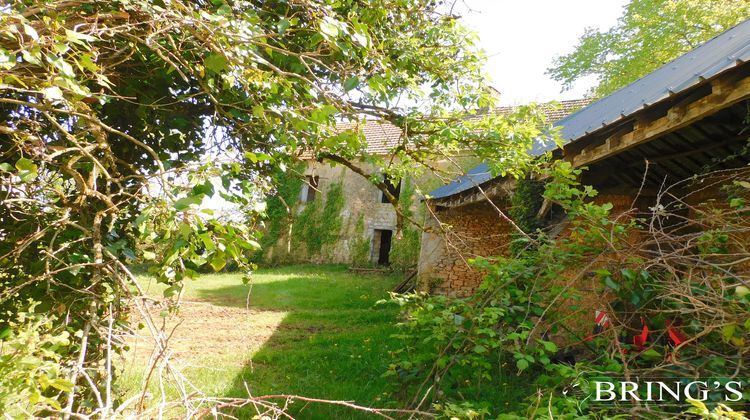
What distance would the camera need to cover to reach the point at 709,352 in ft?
7.86

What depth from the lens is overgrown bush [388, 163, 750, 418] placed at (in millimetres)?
2254

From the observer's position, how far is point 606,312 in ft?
8.71

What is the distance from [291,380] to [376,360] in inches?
45.3

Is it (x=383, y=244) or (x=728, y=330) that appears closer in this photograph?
(x=728, y=330)

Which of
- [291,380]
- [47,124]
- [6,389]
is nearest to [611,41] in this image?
[291,380]

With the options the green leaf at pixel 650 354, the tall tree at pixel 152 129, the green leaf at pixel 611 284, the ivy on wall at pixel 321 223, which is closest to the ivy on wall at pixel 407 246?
the ivy on wall at pixel 321 223

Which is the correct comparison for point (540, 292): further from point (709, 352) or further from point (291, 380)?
point (291, 380)

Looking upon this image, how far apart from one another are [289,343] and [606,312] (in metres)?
5.30

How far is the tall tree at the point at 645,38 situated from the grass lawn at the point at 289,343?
10.0 metres

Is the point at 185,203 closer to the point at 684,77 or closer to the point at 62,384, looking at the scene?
the point at 62,384

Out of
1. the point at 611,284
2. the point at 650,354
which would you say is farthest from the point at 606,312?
the point at 650,354

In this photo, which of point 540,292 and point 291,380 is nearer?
point 540,292

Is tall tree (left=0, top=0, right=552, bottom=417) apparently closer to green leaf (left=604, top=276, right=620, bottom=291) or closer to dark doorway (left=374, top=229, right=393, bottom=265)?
green leaf (left=604, top=276, right=620, bottom=291)

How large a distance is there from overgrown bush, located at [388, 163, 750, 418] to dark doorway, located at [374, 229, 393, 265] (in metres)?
13.5
